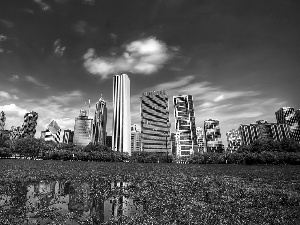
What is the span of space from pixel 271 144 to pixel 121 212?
442 feet

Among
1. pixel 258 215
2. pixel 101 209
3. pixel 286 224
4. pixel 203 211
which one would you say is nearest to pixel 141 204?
A: pixel 101 209

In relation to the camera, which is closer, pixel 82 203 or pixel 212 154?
pixel 82 203

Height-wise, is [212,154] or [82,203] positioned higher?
[82,203]

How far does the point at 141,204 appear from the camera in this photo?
16562 mm

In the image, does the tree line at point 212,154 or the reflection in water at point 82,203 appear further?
the tree line at point 212,154

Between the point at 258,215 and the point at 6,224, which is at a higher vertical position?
the point at 6,224

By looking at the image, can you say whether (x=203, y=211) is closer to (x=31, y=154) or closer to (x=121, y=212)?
(x=121, y=212)

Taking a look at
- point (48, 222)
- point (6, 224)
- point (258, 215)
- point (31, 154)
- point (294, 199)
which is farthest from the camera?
point (31, 154)

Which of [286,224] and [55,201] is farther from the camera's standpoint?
[55,201]

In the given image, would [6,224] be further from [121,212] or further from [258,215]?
Result: [258,215]

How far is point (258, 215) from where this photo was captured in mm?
13570

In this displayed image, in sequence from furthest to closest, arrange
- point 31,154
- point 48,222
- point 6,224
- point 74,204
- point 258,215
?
point 31,154 → point 74,204 → point 258,215 → point 48,222 → point 6,224

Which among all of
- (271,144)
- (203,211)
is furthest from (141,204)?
(271,144)

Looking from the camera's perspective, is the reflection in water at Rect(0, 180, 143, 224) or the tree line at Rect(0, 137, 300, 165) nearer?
the reflection in water at Rect(0, 180, 143, 224)
